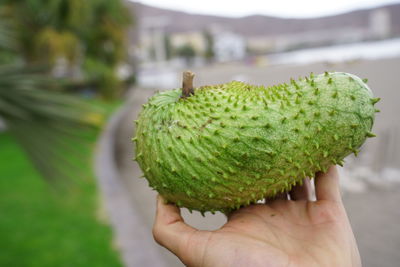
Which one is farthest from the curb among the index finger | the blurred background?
the index finger

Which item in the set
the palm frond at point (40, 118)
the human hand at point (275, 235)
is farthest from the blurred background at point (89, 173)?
the human hand at point (275, 235)

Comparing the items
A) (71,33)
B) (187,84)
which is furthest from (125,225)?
(71,33)

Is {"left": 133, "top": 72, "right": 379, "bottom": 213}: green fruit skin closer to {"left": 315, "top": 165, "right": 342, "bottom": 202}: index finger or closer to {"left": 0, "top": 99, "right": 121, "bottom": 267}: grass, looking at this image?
{"left": 315, "top": 165, "right": 342, "bottom": 202}: index finger

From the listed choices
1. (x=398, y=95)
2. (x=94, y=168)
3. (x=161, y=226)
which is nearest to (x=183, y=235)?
(x=161, y=226)

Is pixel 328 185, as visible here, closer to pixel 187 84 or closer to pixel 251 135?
pixel 251 135

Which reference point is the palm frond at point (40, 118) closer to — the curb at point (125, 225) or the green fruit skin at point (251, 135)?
the curb at point (125, 225)

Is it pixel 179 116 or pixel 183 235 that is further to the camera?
pixel 183 235

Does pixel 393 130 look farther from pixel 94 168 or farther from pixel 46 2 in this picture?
pixel 46 2
